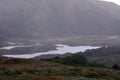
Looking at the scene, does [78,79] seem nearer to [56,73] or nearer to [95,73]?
[56,73]

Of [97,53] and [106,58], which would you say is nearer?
[106,58]

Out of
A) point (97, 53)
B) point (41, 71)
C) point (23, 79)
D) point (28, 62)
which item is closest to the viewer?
point (23, 79)

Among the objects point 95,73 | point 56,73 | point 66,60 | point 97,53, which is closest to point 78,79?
point 56,73

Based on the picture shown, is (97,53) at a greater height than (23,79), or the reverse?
(97,53)

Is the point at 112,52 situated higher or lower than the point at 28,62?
higher

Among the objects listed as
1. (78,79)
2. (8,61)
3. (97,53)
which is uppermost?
(97,53)

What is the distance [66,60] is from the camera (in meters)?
60.4

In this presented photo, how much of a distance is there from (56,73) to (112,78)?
6445 millimetres

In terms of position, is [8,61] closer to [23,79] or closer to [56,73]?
[56,73]

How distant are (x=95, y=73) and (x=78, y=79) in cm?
802

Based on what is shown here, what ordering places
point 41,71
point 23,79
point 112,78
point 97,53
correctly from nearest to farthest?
point 23,79 → point 41,71 → point 112,78 → point 97,53

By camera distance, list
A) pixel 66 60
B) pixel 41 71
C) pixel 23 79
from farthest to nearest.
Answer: pixel 66 60 → pixel 41 71 → pixel 23 79

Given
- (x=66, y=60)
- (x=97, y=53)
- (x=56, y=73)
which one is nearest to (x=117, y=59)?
(x=97, y=53)

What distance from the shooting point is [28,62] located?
49.8 meters
